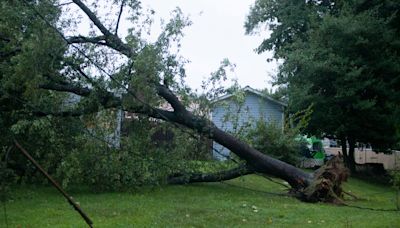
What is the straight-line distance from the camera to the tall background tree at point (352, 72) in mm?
19266

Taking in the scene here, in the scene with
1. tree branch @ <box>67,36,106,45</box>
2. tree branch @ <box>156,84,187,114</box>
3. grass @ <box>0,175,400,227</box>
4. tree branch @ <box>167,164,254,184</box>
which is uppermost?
tree branch @ <box>67,36,106,45</box>

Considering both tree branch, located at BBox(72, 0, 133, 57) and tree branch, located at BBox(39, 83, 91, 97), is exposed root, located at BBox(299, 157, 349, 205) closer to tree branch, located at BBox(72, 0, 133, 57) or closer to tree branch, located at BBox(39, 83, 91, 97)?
tree branch, located at BBox(72, 0, 133, 57)

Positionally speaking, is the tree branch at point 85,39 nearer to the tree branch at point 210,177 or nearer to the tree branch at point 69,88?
the tree branch at point 69,88

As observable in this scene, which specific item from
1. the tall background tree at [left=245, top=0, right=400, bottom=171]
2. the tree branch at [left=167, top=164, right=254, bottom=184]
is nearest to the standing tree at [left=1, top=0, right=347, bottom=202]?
the tree branch at [left=167, top=164, right=254, bottom=184]

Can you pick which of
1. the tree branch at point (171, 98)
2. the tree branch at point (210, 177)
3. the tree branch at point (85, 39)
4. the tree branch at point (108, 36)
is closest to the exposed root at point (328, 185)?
the tree branch at point (210, 177)

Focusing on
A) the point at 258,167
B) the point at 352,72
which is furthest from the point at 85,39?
the point at 352,72

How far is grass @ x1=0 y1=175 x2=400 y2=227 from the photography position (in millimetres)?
8430

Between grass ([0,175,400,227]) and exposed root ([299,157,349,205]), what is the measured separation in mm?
401

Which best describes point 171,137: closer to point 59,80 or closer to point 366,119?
point 59,80

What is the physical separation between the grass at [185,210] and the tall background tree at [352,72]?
748 centimetres

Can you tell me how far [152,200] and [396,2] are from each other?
13.7 metres

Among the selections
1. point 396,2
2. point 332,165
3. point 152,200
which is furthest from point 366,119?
point 152,200

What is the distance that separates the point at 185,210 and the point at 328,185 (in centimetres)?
387

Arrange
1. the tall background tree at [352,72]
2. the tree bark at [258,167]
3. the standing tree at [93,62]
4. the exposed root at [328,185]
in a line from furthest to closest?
the tall background tree at [352,72], the exposed root at [328,185], the tree bark at [258,167], the standing tree at [93,62]
